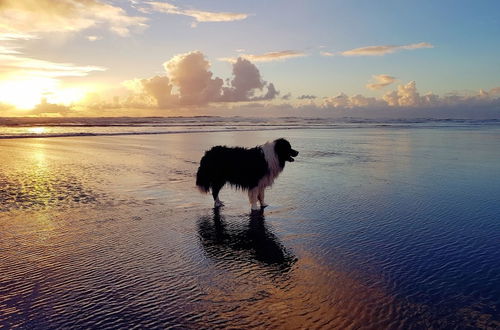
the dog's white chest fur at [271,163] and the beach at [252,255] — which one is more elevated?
the dog's white chest fur at [271,163]

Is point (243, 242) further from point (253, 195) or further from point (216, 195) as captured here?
point (216, 195)

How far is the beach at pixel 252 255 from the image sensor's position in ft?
11.8

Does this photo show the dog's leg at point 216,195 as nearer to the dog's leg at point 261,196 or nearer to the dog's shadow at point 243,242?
the dog's shadow at point 243,242

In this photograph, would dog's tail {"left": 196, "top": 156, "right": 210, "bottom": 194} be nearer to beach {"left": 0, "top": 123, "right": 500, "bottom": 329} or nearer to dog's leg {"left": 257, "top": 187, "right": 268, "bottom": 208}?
beach {"left": 0, "top": 123, "right": 500, "bottom": 329}

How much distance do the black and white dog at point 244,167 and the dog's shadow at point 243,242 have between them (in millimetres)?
938

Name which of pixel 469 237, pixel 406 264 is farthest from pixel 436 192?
pixel 406 264

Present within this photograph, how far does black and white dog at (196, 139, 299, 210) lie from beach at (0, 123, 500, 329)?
532 millimetres

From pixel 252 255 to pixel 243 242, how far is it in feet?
2.01

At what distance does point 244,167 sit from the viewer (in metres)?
8.27

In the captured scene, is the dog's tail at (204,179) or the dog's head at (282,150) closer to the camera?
the dog's head at (282,150)

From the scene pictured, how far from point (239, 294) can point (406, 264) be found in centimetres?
230

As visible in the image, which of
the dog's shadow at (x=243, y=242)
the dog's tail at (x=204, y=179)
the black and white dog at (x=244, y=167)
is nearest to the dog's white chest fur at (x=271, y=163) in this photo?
the black and white dog at (x=244, y=167)

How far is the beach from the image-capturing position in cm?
361

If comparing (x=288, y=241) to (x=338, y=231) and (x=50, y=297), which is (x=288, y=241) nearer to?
(x=338, y=231)
